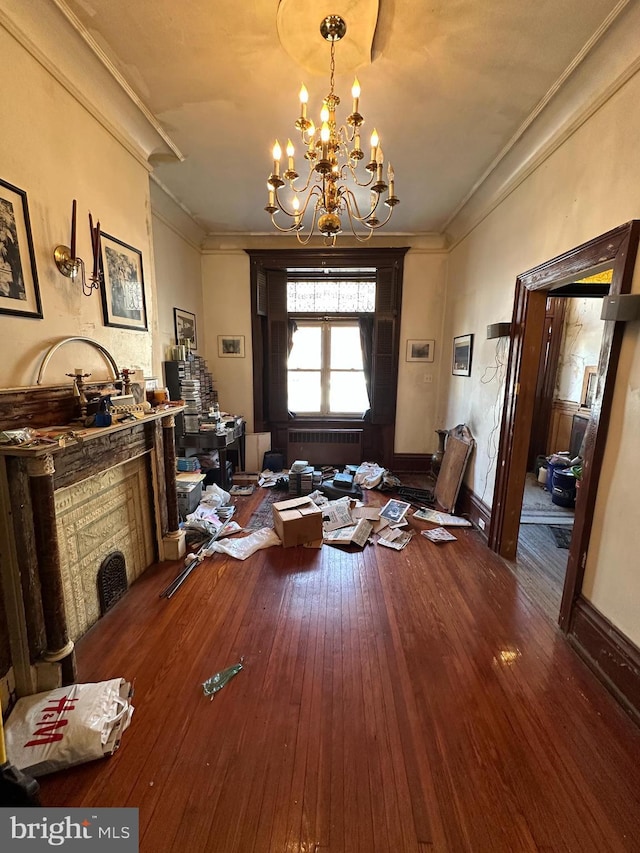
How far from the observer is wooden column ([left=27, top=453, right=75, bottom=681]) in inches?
55.2

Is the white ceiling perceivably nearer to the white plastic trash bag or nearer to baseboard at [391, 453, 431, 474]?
the white plastic trash bag

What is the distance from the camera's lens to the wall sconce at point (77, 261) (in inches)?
67.2

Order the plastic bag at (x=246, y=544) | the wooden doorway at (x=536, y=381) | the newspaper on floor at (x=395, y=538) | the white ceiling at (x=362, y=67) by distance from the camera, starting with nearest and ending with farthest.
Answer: the white ceiling at (x=362, y=67) < the wooden doorway at (x=536, y=381) < the plastic bag at (x=246, y=544) < the newspaper on floor at (x=395, y=538)

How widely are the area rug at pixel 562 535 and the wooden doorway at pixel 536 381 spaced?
555mm

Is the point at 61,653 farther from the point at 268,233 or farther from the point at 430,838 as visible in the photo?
the point at 268,233

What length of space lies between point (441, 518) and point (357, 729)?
7.27 ft

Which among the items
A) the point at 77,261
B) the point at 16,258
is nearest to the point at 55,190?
the point at 77,261

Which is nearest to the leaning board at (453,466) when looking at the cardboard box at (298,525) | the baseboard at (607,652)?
the cardboard box at (298,525)

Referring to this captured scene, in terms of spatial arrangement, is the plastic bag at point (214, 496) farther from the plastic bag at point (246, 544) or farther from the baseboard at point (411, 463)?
the baseboard at point (411, 463)

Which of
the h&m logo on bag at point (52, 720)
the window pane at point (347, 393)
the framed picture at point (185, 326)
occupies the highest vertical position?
the framed picture at point (185, 326)

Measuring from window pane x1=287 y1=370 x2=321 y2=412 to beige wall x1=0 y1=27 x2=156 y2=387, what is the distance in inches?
108

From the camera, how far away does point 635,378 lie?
5.20 feet

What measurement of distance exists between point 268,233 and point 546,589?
4547 millimetres

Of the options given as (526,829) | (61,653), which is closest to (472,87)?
(526,829)
